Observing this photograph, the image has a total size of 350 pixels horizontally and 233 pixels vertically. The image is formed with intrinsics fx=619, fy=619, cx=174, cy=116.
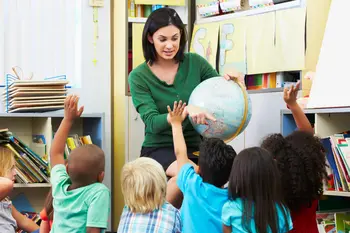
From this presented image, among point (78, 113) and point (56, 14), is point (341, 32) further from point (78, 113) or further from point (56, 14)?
point (56, 14)

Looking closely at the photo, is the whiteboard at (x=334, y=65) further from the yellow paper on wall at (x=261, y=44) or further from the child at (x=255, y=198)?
the child at (x=255, y=198)

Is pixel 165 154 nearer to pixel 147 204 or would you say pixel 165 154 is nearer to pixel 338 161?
pixel 147 204

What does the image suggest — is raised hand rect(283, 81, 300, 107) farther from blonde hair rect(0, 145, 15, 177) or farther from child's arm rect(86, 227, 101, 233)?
blonde hair rect(0, 145, 15, 177)

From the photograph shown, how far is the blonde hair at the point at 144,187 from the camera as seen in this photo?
2551mm

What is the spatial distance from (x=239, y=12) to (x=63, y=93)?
154 cm

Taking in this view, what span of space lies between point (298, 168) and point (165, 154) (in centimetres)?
85

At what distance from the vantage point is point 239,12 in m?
4.93

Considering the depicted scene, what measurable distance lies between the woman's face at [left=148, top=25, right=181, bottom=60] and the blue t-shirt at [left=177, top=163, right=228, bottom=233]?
2.96 ft

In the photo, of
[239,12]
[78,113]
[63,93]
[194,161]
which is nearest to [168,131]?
[194,161]

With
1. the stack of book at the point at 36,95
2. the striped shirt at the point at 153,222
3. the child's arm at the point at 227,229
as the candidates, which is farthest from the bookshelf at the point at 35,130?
the child's arm at the point at 227,229

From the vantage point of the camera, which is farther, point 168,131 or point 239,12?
point 239,12

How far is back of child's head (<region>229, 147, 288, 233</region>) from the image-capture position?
2.37m

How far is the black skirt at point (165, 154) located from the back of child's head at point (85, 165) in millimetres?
510

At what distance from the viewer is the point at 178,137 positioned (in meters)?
2.86
